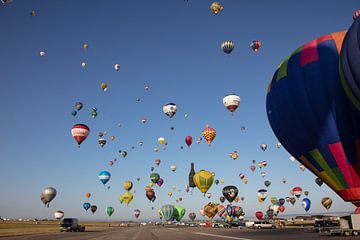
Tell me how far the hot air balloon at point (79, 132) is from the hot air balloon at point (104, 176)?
18.5 m

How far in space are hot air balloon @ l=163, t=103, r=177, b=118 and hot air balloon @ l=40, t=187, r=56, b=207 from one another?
30699 millimetres

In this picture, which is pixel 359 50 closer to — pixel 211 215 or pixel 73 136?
pixel 73 136

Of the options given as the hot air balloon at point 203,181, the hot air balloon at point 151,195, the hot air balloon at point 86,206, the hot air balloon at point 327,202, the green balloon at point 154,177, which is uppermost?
the green balloon at point 154,177

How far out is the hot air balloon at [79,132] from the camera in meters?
52.2

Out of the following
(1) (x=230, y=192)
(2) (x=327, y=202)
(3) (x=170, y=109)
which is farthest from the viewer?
(2) (x=327, y=202)

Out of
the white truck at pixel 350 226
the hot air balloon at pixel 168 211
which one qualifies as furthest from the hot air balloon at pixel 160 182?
the white truck at pixel 350 226

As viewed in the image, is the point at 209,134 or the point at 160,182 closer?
the point at 209,134

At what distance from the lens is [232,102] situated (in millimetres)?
49344

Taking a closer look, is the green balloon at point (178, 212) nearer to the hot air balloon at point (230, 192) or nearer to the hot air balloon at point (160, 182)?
the hot air balloon at point (160, 182)

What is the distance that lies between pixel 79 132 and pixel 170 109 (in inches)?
641

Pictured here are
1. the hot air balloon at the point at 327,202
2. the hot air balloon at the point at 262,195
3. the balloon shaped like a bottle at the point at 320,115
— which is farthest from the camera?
the hot air balloon at the point at 262,195

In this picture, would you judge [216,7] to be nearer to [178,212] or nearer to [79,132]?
[79,132]

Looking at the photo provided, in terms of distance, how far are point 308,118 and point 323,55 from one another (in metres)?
5.28

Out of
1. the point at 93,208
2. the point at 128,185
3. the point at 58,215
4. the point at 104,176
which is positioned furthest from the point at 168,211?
the point at 104,176
